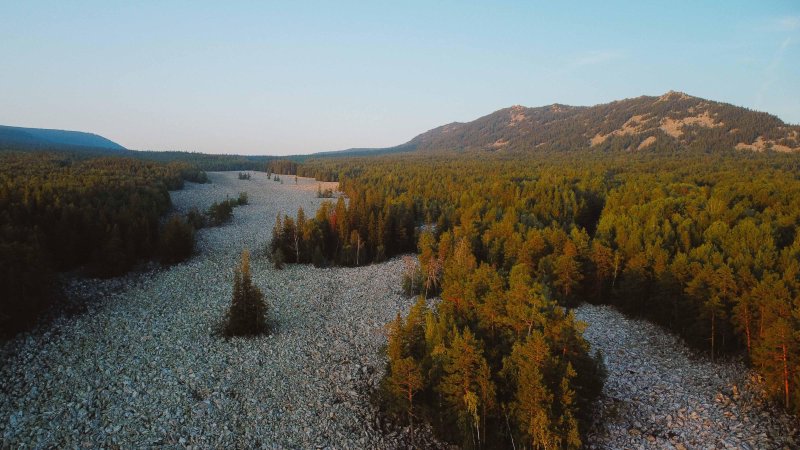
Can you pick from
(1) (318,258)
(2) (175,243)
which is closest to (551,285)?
(1) (318,258)

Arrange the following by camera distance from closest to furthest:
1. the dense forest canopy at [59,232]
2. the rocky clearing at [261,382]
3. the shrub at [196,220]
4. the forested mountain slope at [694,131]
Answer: the rocky clearing at [261,382] → the dense forest canopy at [59,232] → the shrub at [196,220] → the forested mountain slope at [694,131]

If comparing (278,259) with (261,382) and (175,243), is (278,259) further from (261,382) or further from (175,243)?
(261,382)

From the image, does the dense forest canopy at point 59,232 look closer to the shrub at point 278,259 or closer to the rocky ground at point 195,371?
the rocky ground at point 195,371

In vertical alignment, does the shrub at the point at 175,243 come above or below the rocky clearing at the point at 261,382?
above

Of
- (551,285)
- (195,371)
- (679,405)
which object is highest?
(551,285)

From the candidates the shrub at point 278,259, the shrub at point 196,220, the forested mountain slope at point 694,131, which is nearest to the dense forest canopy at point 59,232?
the shrub at point 196,220

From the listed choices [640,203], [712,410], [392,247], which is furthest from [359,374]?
[640,203]
